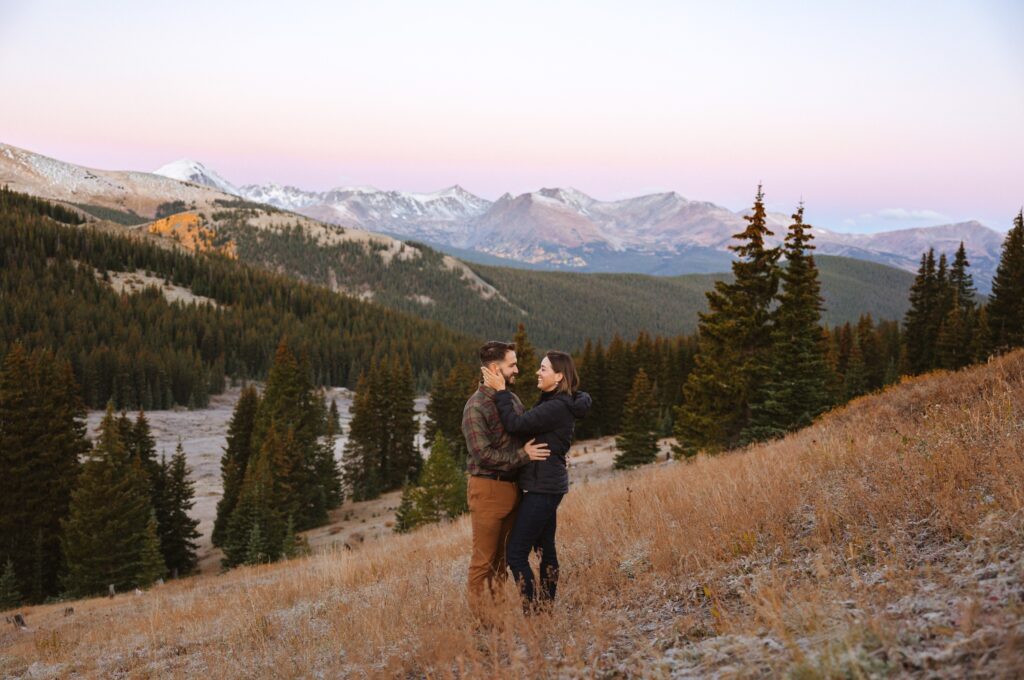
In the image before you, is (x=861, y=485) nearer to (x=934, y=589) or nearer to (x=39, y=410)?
(x=934, y=589)

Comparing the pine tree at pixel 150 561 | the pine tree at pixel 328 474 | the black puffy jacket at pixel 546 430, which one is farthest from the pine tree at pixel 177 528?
the black puffy jacket at pixel 546 430

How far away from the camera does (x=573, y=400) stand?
527 cm

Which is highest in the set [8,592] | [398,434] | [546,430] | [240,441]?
[546,430]

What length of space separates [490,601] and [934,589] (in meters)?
3.38

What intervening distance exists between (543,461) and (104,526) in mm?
28387

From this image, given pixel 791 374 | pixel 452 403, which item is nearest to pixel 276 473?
pixel 452 403

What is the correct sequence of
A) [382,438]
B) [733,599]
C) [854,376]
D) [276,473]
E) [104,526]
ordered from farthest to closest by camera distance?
[382,438] → [854,376] → [276,473] → [104,526] → [733,599]

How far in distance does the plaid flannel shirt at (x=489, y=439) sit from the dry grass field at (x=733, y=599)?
1289 mm

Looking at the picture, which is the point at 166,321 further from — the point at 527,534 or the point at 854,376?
the point at 527,534

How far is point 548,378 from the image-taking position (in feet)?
17.0

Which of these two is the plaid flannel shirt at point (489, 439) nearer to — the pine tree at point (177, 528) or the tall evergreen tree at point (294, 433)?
the tall evergreen tree at point (294, 433)

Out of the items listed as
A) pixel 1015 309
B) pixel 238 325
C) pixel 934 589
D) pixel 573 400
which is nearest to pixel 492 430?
pixel 573 400

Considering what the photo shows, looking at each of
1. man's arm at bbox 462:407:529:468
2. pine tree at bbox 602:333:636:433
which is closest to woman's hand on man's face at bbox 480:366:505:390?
man's arm at bbox 462:407:529:468

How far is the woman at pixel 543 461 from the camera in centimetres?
505
